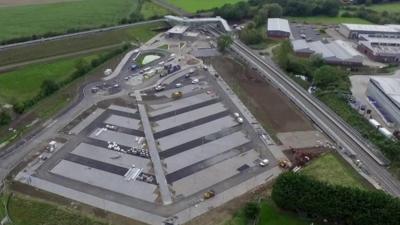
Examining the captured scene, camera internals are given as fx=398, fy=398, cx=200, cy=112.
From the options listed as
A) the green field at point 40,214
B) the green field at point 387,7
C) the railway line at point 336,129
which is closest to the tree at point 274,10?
the green field at point 387,7

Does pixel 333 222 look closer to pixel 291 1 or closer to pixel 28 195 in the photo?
pixel 28 195

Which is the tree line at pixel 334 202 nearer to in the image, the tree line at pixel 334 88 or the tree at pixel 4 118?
the tree line at pixel 334 88

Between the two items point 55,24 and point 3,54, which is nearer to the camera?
point 3,54

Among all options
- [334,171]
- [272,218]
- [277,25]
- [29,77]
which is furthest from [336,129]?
[29,77]

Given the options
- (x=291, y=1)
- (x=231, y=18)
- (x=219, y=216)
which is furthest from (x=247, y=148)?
(x=291, y=1)

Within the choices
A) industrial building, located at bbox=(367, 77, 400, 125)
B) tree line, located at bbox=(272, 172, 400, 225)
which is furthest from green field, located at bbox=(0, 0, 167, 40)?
tree line, located at bbox=(272, 172, 400, 225)

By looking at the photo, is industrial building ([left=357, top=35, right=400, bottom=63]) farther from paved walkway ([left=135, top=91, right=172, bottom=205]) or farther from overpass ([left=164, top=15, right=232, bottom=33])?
paved walkway ([left=135, top=91, right=172, bottom=205])
